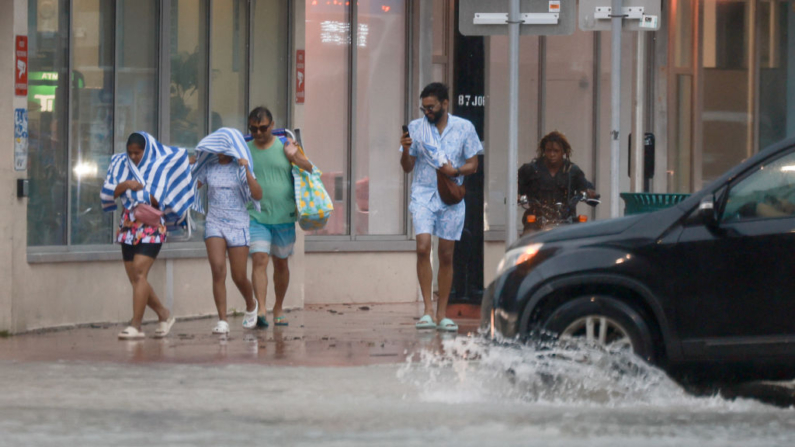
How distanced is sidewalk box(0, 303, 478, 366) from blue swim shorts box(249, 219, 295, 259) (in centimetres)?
67

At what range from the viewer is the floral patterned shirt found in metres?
11.0

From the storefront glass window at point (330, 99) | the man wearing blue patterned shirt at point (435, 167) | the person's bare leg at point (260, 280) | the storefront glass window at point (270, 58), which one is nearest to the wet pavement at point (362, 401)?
the man wearing blue patterned shirt at point (435, 167)

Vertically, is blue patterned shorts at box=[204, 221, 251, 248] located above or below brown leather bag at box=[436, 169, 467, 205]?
below

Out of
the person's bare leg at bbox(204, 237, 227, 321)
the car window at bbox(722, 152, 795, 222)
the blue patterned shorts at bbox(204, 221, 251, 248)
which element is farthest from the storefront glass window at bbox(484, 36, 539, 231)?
the car window at bbox(722, 152, 795, 222)

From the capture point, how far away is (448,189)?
1155cm

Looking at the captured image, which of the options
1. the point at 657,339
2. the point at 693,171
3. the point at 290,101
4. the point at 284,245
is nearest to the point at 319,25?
the point at 290,101

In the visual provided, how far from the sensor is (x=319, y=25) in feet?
49.5

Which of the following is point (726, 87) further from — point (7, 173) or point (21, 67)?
point (7, 173)

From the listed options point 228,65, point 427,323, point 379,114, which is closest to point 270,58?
point 228,65

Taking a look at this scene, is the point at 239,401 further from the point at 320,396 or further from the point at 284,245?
the point at 284,245

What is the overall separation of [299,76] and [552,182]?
294 cm

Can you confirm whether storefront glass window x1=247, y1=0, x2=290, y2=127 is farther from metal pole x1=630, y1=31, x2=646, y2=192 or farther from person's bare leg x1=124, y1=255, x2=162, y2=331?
metal pole x1=630, y1=31, x2=646, y2=192

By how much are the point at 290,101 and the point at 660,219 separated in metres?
7.18

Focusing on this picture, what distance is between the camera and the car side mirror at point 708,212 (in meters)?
7.58
